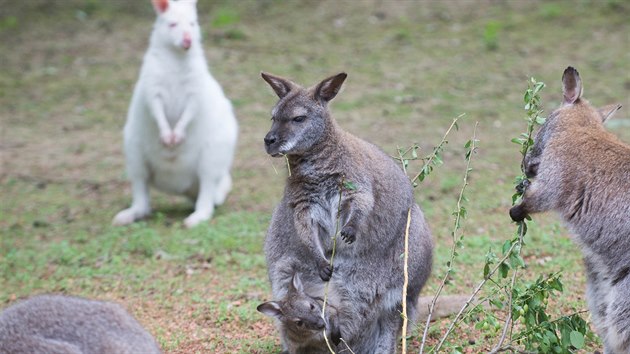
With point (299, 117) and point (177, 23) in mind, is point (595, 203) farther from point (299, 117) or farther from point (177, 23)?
point (177, 23)

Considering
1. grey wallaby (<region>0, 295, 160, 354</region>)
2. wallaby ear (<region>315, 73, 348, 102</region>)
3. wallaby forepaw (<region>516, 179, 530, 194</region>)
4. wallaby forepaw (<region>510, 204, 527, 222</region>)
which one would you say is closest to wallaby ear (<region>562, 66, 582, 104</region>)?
wallaby forepaw (<region>516, 179, 530, 194</region>)

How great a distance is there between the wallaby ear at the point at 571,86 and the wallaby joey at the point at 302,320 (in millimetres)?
1442

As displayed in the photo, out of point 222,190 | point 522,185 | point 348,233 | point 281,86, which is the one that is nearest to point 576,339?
point 522,185

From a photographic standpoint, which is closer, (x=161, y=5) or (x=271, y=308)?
(x=271, y=308)

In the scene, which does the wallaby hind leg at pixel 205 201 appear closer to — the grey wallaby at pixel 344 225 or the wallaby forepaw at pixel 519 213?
the grey wallaby at pixel 344 225

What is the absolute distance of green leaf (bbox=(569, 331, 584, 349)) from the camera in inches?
149

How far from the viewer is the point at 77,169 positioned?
8797 millimetres

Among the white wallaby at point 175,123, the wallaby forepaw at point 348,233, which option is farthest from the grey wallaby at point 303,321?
the white wallaby at point 175,123

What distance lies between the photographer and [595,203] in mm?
3803

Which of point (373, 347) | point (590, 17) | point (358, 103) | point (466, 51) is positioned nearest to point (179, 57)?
point (358, 103)

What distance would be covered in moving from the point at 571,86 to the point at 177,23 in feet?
12.8

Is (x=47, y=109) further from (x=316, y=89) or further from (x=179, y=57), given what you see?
(x=316, y=89)

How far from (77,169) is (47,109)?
2.23m

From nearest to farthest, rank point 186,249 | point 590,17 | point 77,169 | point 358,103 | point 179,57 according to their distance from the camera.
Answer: point 186,249
point 179,57
point 77,169
point 358,103
point 590,17
